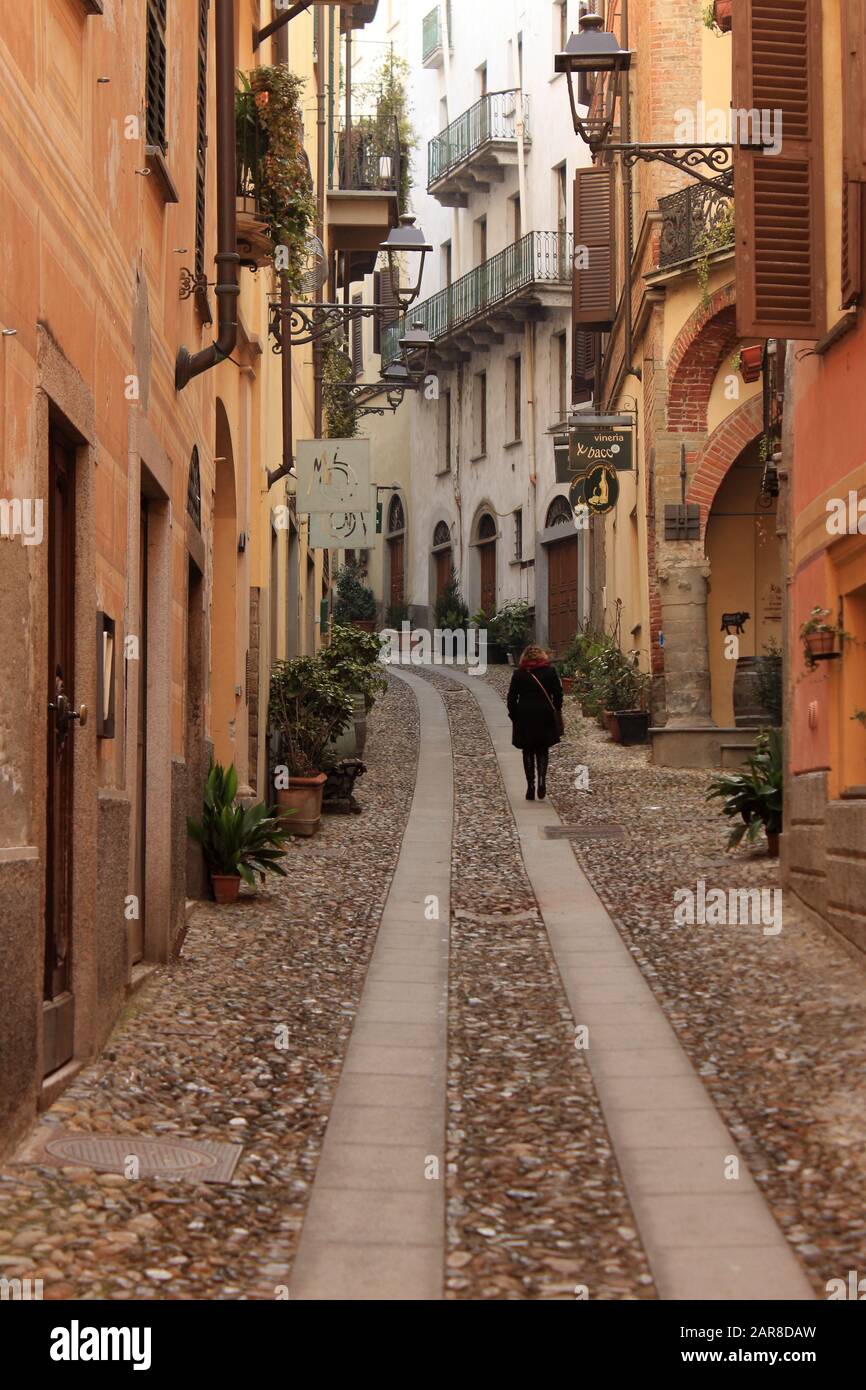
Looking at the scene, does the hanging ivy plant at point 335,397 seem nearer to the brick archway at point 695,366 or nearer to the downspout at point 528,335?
the brick archway at point 695,366

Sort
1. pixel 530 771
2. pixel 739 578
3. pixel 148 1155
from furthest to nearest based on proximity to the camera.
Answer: pixel 739 578, pixel 530 771, pixel 148 1155

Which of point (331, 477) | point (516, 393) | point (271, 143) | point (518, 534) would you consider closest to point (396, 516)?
point (516, 393)

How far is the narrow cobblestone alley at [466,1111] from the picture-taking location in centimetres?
453

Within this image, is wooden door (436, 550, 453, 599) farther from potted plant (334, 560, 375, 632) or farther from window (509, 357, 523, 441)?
window (509, 357, 523, 441)

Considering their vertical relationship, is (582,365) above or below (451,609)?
above

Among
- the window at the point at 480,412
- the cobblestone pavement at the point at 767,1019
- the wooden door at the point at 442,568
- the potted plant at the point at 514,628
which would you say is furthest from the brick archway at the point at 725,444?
the wooden door at the point at 442,568

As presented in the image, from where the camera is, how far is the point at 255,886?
35.1 feet

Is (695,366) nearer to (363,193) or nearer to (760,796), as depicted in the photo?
(363,193)

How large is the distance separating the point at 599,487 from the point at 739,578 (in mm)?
2066

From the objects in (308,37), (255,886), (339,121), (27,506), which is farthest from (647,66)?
(27,506)

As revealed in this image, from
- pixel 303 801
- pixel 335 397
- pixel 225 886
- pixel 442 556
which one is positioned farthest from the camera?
pixel 442 556

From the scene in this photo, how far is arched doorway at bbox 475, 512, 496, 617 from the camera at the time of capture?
1505 inches

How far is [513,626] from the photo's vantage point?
113 feet

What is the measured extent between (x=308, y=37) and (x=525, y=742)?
31.6 feet
